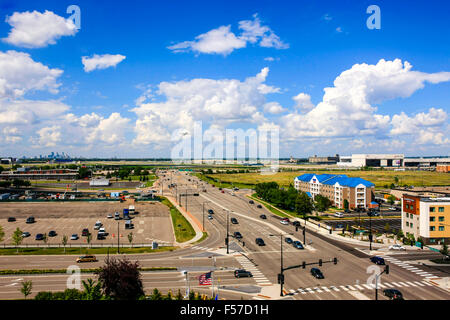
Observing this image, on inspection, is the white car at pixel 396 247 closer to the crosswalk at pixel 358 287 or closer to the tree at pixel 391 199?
the crosswalk at pixel 358 287

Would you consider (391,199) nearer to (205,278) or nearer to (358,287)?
(358,287)

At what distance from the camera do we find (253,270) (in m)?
45.6

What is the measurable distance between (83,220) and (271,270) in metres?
59.2

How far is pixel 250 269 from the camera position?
45969 mm

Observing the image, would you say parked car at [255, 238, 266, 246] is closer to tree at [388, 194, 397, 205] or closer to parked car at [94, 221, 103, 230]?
parked car at [94, 221, 103, 230]

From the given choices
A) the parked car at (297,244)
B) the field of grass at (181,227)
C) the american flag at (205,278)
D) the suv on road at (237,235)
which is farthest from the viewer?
the field of grass at (181,227)

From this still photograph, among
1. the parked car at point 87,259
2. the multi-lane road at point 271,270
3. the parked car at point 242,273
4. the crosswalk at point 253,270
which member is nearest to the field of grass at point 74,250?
the multi-lane road at point 271,270

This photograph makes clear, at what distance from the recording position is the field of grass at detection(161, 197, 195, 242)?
219ft

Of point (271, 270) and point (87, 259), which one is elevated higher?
point (87, 259)

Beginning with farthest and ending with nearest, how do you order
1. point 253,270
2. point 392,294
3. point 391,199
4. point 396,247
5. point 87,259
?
point 391,199
point 396,247
point 87,259
point 253,270
point 392,294

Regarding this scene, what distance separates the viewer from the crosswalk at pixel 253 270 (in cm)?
4112

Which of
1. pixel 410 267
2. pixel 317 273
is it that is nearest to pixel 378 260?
pixel 410 267

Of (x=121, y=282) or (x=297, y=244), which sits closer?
(x=121, y=282)
